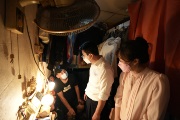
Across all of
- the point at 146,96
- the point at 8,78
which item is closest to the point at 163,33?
the point at 146,96

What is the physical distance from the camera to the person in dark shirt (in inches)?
109

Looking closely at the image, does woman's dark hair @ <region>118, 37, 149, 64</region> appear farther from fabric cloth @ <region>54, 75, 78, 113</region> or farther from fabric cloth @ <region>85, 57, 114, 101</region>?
fabric cloth @ <region>54, 75, 78, 113</region>

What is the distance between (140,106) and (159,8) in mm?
843

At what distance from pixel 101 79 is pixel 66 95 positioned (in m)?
1.26

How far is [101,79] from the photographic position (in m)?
1.89

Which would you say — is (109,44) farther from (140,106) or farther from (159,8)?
(140,106)

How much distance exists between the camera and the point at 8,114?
3.02 feet

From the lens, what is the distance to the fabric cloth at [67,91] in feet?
9.11

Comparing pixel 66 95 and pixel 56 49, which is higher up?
pixel 56 49

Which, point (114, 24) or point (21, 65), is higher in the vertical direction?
point (114, 24)

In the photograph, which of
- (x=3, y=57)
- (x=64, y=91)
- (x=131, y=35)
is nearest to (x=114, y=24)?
(x=131, y=35)

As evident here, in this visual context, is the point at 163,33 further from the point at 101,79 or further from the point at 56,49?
the point at 56,49

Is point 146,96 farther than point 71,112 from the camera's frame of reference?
No

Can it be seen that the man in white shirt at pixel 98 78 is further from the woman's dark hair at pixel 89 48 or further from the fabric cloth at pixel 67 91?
the fabric cloth at pixel 67 91
